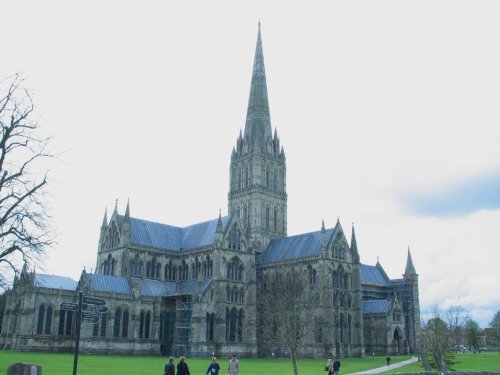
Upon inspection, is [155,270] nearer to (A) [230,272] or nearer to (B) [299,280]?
(A) [230,272]

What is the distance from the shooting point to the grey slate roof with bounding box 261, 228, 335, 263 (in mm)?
84688

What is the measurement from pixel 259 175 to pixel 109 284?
38576 millimetres

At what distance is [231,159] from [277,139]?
31.8 feet

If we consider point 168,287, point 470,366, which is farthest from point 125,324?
point 470,366

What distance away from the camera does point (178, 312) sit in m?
74.9

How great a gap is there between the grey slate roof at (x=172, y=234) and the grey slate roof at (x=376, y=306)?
3157 centimetres

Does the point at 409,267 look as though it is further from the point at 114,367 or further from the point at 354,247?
the point at 114,367

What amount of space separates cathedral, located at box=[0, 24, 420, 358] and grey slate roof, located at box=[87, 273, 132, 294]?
165mm

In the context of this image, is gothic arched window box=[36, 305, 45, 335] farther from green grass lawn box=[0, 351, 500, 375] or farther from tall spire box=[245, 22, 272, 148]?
tall spire box=[245, 22, 272, 148]

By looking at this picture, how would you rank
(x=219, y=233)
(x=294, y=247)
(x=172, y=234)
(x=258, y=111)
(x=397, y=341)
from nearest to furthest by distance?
(x=219, y=233), (x=172, y=234), (x=294, y=247), (x=397, y=341), (x=258, y=111)

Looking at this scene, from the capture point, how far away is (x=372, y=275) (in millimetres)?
111062

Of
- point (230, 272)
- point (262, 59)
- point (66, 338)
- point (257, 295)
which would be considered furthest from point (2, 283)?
point (262, 59)

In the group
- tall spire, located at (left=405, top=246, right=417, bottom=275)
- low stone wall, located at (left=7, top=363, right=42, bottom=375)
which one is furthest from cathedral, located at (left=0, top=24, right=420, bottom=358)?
low stone wall, located at (left=7, top=363, right=42, bottom=375)

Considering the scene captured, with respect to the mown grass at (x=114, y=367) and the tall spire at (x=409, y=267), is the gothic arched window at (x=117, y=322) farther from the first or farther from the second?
the tall spire at (x=409, y=267)
